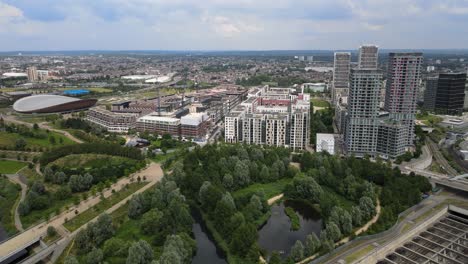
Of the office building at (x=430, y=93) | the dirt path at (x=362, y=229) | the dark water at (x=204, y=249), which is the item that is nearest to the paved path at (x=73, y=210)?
the dark water at (x=204, y=249)

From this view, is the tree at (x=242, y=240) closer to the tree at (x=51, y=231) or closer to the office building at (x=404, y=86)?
the tree at (x=51, y=231)

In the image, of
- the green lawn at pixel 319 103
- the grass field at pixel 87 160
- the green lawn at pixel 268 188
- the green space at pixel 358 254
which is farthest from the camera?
the green lawn at pixel 319 103

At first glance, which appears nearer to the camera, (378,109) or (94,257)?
(94,257)

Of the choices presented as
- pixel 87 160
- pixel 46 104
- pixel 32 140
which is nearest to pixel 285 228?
pixel 87 160

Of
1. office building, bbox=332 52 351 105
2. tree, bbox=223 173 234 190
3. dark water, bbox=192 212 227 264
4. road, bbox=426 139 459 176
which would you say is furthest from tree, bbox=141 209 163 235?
office building, bbox=332 52 351 105

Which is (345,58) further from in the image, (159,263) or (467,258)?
(159,263)

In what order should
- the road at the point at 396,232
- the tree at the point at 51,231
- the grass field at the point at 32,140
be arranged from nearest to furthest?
the road at the point at 396,232 < the tree at the point at 51,231 < the grass field at the point at 32,140

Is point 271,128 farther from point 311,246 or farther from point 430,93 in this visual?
point 430,93
